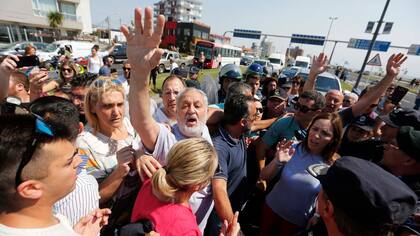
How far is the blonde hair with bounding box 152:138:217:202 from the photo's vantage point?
4.45ft

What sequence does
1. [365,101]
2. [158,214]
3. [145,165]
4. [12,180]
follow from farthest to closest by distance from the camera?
[365,101]
[145,165]
[158,214]
[12,180]

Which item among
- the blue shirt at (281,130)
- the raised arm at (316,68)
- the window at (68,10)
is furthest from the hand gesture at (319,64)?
the window at (68,10)

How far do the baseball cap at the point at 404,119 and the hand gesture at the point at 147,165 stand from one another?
2749mm

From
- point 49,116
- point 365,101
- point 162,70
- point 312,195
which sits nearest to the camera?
point 49,116

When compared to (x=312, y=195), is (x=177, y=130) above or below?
above

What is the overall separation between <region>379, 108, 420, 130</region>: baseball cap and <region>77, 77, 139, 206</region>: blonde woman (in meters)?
2.94

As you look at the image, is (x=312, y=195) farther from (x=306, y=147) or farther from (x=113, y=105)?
(x=113, y=105)

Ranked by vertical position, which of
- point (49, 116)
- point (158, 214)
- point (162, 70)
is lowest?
point (162, 70)

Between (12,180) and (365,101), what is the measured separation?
3.58m

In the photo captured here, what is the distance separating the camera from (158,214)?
1315 mm

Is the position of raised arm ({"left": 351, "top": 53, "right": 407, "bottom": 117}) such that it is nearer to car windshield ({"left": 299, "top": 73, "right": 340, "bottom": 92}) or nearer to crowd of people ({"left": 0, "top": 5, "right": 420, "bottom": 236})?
crowd of people ({"left": 0, "top": 5, "right": 420, "bottom": 236})

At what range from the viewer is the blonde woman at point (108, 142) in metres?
1.80

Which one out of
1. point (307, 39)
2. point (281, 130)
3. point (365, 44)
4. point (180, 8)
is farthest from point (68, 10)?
point (180, 8)

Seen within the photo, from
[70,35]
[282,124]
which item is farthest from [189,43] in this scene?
[282,124]
